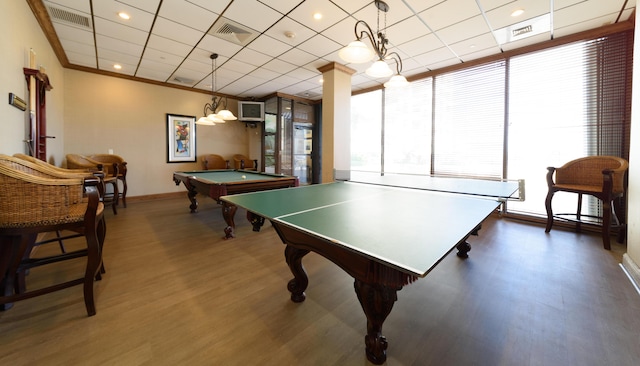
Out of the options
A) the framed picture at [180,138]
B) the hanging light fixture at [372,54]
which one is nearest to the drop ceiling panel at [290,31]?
the hanging light fixture at [372,54]

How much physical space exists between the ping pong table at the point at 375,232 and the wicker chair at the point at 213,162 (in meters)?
5.27

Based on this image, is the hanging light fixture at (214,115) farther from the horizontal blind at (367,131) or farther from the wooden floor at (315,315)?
the horizontal blind at (367,131)

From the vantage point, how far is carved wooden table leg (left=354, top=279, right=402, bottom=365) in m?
1.20

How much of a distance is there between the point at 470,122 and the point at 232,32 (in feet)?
14.4

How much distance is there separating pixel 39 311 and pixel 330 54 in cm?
454

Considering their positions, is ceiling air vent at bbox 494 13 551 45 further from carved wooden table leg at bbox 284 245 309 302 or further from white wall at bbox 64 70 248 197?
white wall at bbox 64 70 248 197

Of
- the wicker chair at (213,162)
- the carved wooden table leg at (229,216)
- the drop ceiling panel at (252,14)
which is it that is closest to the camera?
the drop ceiling panel at (252,14)

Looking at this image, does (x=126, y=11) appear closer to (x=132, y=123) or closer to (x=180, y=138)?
(x=132, y=123)

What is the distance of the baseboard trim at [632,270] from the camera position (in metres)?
1.98

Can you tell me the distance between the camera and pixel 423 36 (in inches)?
142

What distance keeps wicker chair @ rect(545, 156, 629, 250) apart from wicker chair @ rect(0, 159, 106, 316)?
4.96 m

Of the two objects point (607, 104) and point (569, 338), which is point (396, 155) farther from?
point (569, 338)

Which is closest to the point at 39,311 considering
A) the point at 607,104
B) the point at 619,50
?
the point at 607,104

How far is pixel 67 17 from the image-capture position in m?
3.17
